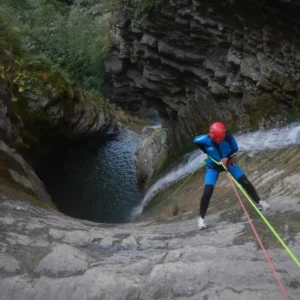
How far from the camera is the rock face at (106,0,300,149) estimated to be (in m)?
9.90

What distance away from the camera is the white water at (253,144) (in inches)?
396

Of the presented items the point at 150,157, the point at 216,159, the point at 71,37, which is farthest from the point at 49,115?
the point at 216,159

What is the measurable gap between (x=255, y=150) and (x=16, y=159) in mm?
6583

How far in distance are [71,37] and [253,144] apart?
58.1ft

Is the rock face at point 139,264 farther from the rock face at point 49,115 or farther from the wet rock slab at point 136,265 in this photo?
the rock face at point 49,115

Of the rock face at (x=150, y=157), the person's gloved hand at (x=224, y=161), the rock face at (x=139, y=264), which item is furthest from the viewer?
the rock face at (x=150, y=157)

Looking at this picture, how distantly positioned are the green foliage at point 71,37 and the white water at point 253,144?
11.3 metres

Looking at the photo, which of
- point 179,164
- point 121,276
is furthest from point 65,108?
point 121,276

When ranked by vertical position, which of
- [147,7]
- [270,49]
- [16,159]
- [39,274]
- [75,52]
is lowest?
[39,274]

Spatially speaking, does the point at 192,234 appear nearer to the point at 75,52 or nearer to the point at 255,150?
the point at 255,150

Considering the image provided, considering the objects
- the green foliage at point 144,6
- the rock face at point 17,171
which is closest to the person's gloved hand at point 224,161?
the rock face at point 17,171

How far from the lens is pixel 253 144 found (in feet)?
35.8

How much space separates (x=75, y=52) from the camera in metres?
25.1

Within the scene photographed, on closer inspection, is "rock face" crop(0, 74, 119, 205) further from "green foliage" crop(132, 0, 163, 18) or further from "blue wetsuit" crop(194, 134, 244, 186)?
"green foliage" crop(132, 0, 163, 18)
